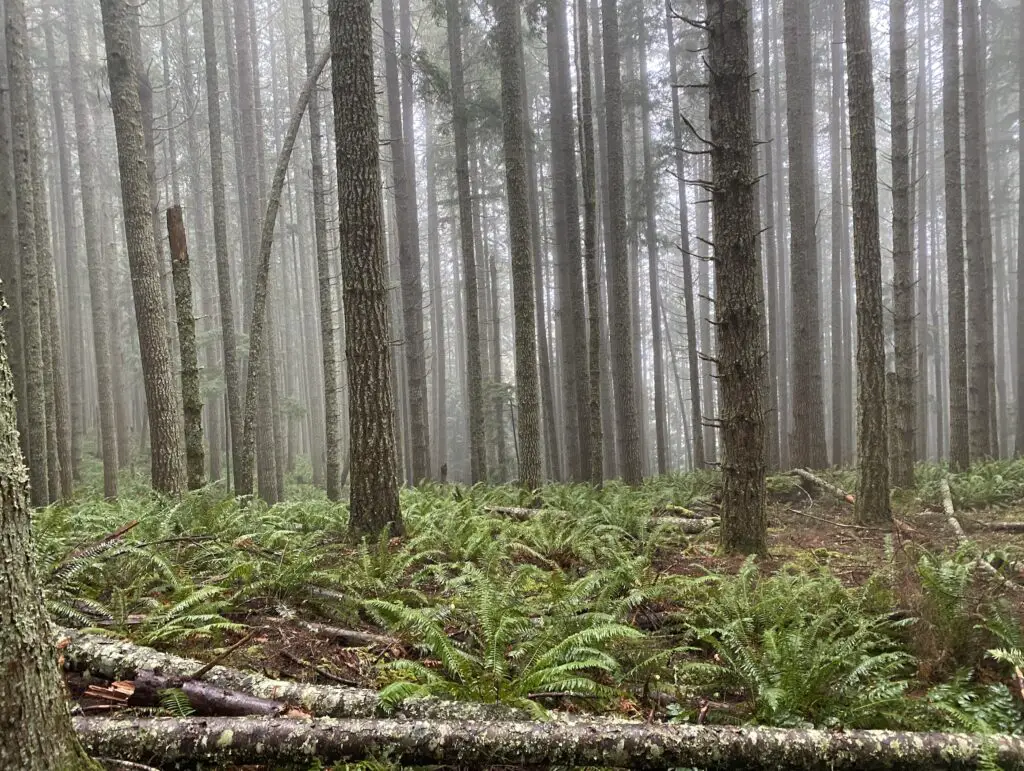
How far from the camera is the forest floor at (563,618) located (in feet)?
10.1

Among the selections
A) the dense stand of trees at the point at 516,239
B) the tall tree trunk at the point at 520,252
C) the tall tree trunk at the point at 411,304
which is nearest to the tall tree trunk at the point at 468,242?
the dense stand of trees at the point at 516,239

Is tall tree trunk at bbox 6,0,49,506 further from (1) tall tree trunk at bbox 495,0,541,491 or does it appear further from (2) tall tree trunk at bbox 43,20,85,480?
(2) tall tree trunk at bbox 43,20,85,480

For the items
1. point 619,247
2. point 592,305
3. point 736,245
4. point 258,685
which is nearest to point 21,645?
point 258,685

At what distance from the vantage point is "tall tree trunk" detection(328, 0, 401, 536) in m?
5.84

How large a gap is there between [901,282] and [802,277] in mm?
2452

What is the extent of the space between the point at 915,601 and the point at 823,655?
3.85 ft

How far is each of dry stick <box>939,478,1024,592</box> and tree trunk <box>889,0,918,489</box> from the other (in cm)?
77

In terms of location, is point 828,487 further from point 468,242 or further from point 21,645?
point 21,645

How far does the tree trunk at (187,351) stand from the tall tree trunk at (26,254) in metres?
3.08

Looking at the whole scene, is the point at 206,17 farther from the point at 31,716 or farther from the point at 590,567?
the point at 31,716

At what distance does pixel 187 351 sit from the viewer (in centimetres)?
885

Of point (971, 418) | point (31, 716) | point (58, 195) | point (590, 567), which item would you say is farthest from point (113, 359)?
point (971, 418)

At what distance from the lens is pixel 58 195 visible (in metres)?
31.4

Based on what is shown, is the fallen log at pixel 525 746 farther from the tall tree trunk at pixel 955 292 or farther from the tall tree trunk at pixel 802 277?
the tall tree trunk at pixel 955 292
